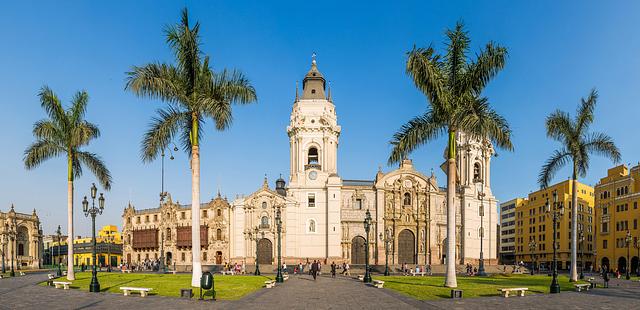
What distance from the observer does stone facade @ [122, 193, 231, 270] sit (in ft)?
247

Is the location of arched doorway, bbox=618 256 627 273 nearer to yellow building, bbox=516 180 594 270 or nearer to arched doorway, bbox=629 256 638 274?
arched doorway, bbox=629 256 638 274

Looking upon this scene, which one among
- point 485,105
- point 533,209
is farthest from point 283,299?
point 533,209

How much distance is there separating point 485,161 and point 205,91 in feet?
189

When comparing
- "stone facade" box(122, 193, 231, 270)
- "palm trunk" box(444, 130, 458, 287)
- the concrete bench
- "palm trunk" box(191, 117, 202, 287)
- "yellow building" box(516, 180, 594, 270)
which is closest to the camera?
"palm trunk" box(191, 117, 202, 287)

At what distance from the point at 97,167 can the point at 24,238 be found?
66492 millimetres

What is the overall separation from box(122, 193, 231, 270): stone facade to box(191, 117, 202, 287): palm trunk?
40698 millimetres

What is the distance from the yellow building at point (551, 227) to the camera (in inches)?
3797

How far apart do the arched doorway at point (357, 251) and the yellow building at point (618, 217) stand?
34.1m

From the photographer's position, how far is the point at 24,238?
3639 inches

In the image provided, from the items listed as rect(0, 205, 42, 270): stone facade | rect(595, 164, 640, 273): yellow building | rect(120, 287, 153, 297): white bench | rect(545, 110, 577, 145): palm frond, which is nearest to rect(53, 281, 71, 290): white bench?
rect(120, 287, 153, 297): white bench

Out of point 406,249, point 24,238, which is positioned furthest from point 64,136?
point 24,238

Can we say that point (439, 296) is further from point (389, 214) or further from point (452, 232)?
point (389, 214)

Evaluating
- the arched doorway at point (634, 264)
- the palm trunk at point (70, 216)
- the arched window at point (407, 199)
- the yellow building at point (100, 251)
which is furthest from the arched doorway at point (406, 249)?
the yellow building at point (100, 251)

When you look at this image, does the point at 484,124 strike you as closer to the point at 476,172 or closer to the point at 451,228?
the point at 451,228
